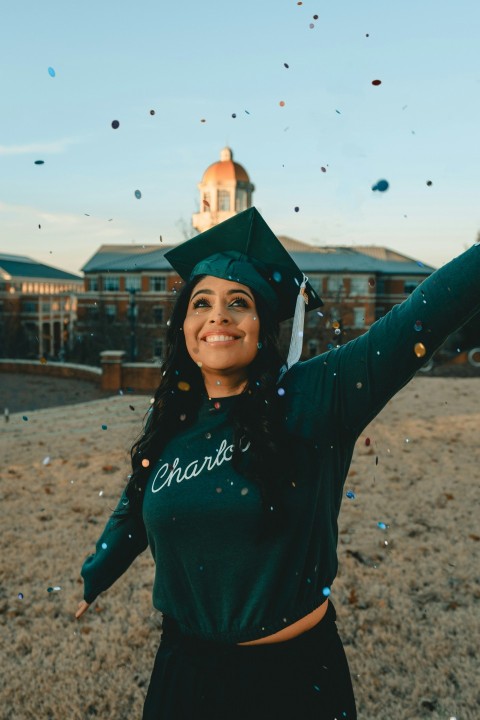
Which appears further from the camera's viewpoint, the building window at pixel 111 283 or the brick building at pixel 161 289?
the building window at pixel 111 283

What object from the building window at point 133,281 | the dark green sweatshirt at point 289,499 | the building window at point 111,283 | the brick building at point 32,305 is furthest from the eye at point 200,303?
the building window at point 111,283

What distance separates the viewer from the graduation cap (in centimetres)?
212

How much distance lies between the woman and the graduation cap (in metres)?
0.01

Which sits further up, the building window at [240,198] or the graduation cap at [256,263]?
the building window at [240,198]

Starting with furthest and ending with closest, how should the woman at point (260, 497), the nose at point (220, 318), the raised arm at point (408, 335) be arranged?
the nose at point (220, 318) < the woman at point (260, 497) < the raised arm at point (408, 335)

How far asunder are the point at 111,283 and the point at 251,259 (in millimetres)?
51115

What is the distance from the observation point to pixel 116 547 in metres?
2.41

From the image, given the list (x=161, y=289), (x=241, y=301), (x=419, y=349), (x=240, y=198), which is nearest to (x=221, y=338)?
(x=241, y=301)

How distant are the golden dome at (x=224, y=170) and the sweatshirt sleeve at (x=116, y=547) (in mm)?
52634

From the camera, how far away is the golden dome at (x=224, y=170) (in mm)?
52469

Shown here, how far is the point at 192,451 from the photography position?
202 centimetres

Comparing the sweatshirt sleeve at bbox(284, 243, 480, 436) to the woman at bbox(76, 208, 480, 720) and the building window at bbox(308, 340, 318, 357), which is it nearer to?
the woman at bbox(76, 208, 480, 720)

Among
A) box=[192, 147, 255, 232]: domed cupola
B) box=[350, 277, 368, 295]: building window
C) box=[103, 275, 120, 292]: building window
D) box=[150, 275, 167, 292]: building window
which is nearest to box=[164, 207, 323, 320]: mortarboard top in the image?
box=[350, 277, 368, 295]: building window

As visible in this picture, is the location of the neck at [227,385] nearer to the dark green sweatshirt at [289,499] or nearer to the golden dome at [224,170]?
the dark green sweatshirt at [289,499]
